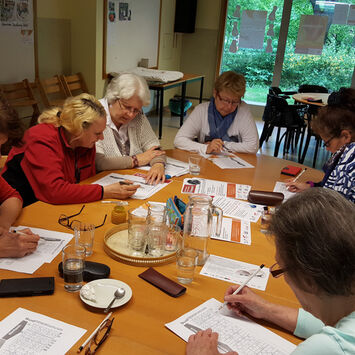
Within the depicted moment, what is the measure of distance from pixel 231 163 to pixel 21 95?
123 inches

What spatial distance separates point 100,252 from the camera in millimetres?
1645

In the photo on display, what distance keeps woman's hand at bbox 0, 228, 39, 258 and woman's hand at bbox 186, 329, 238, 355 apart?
0.75 meters

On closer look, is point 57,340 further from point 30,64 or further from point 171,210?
point 30,64

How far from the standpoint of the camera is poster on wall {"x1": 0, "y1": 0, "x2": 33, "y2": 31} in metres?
4.54

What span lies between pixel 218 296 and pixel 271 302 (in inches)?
7.3

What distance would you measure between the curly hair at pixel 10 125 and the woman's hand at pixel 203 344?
106cm

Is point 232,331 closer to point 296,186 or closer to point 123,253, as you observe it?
point 123,253

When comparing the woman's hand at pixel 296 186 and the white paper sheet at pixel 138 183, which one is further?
the woman's hand at pixel 296 186

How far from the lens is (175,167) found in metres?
2.85

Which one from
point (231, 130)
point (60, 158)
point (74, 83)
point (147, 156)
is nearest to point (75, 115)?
point (60, 158)

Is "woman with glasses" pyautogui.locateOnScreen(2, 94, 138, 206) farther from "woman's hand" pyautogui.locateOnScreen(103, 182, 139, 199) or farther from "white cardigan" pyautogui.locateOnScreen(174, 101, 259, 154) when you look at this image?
"white cardigan" pyautogui.locateOnScreen(174, 101, 259, 154)

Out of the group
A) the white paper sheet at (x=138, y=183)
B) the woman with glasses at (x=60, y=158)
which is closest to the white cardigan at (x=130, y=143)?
the white paper sheet at (x=138, y=183)

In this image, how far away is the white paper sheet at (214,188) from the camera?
7.87 feet

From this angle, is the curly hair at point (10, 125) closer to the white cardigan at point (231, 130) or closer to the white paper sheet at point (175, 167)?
the white paper sheet at point (175, 167)
